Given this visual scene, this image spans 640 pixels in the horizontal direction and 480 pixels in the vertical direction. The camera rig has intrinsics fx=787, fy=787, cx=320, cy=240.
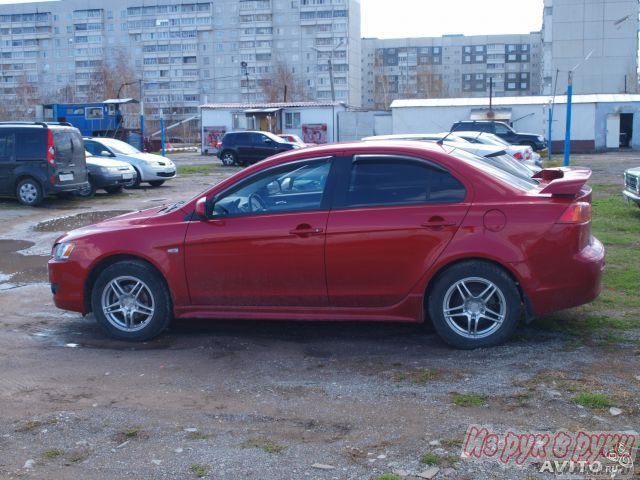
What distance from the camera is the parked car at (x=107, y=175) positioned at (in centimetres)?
1958

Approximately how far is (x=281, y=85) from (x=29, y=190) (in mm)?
74032

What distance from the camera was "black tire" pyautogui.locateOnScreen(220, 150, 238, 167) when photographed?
119ft

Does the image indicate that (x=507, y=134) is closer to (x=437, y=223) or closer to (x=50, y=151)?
(x=50, y=151)

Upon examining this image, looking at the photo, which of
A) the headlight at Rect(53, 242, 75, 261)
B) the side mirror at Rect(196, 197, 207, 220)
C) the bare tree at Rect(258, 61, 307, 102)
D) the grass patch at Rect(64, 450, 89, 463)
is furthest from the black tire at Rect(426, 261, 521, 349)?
the bare tree at Rect(258, 61, 307, 102)

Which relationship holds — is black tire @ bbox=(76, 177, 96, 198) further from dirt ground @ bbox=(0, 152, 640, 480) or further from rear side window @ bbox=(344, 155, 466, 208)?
rear side window @ bbox=(344, 155, 466, 208)

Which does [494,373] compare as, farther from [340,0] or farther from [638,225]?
[340,0]

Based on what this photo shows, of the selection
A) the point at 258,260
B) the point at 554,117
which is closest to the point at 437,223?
the point at 258,260

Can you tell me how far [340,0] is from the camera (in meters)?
95.5

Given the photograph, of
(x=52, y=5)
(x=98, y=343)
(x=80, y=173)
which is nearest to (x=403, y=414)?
(x=98, y=343)

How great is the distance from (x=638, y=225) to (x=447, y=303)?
7.27m

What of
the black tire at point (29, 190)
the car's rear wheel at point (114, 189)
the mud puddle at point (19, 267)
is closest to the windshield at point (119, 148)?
the car's rear wheel at point (114, 189)

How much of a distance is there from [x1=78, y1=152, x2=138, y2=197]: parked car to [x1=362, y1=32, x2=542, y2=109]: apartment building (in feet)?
316

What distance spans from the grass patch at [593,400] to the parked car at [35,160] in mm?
14718

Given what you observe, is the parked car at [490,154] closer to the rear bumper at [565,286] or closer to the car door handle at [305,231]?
the rear bumper at [565,286]
